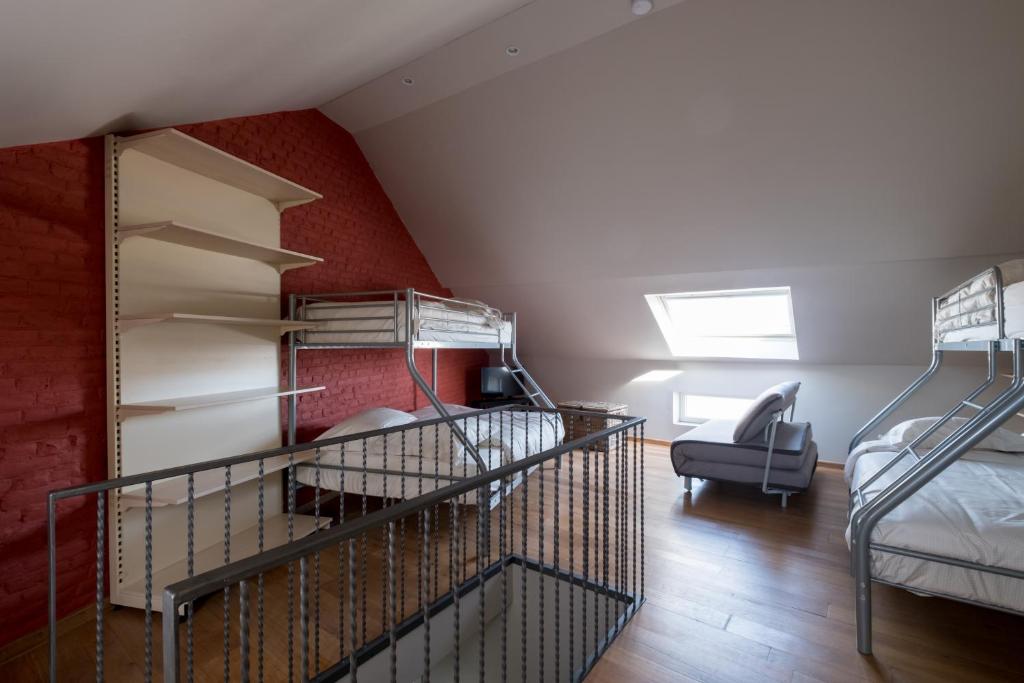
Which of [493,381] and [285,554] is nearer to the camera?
[285,554]

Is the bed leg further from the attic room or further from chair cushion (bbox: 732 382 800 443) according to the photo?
chair cushion (bbox: 732 382 800 443)

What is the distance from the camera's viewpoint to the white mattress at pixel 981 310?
5.75 ft

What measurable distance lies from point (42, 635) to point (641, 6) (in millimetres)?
4121

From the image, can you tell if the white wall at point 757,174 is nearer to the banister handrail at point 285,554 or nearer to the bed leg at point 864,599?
the bed leg at point 864,599

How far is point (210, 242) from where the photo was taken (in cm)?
255

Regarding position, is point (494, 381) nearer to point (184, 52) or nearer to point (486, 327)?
point (486, 327)

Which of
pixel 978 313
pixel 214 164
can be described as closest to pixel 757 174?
pixel 978 313

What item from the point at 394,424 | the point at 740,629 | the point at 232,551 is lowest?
the point at 740,629

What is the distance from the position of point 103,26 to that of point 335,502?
3146 mm

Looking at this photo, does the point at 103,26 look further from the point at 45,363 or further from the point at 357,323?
the point at 357,323

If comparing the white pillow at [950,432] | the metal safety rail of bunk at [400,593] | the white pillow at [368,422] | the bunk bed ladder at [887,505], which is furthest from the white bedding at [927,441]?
the white pillow at [368,422]

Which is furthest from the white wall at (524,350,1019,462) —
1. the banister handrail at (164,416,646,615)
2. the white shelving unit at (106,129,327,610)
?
the banister handrail at (164,416,646,615)

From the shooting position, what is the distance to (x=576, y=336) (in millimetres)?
5684

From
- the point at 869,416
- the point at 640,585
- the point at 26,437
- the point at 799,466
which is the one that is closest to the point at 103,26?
the point at 26,437
